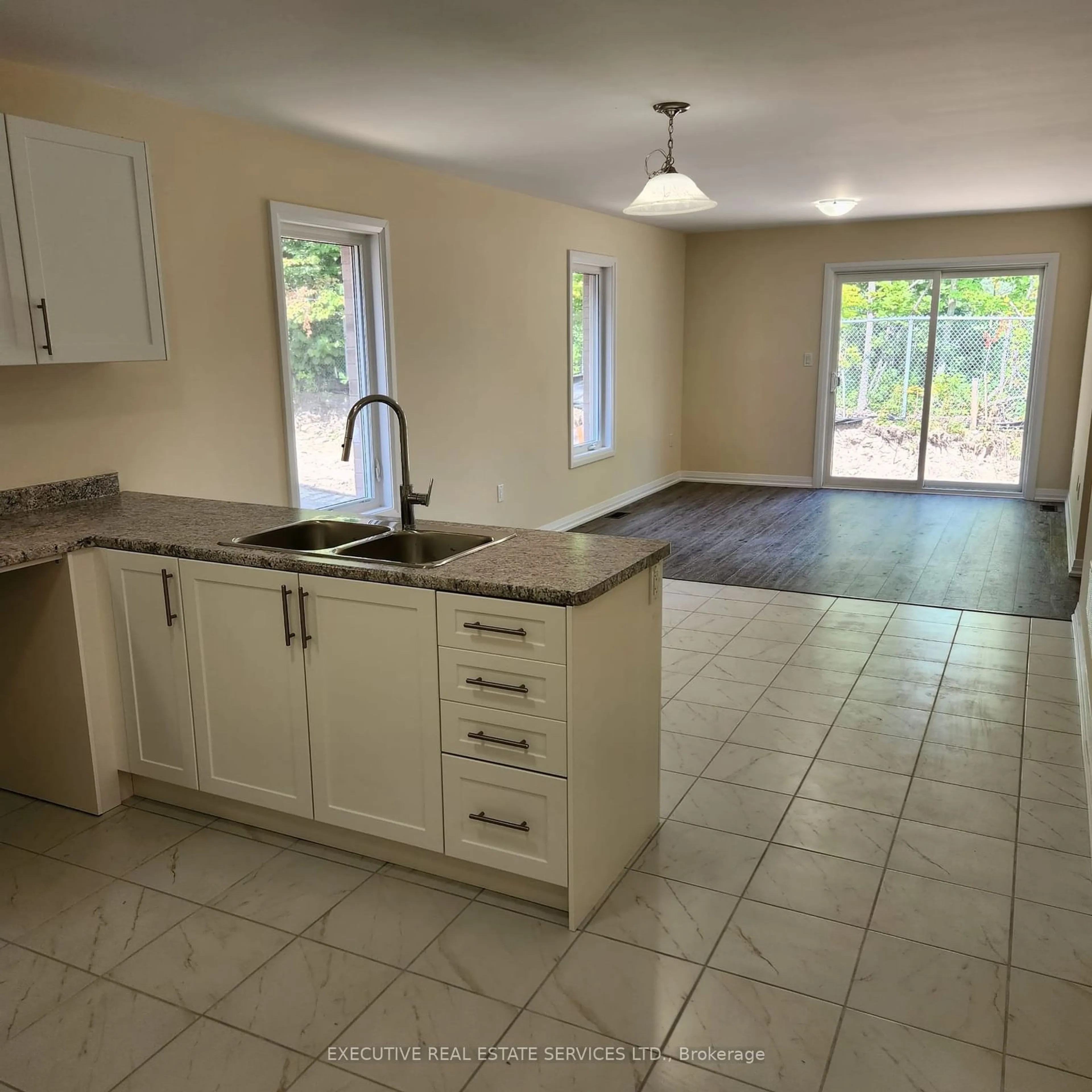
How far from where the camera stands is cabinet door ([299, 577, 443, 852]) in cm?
229

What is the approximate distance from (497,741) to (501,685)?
14 centimetres

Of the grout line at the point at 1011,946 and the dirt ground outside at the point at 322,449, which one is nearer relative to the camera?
the grout line at the point at 1011,946

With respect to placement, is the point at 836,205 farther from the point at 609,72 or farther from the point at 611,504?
the point at 609,72

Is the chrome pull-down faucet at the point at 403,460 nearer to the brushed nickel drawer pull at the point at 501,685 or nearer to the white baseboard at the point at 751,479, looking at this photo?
the brushed nickel drawer pull at the point at 501,685

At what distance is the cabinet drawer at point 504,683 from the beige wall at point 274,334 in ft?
5.92

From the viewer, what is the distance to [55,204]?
2.71 m

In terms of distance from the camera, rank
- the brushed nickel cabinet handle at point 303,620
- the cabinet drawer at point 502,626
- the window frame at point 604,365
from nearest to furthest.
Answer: the cabinet drawer at point 502,626 < the brushed nickel cabinet handle at point 303,620 < the window frame at point 604,365

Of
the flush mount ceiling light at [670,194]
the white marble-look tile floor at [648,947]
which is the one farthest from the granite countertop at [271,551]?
the flush mount ceiling light at [670,194]

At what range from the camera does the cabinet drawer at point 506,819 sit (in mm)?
2189

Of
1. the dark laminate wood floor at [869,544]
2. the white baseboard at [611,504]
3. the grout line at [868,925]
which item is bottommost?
the grout line at [868,925]

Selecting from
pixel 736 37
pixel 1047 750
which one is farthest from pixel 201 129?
pixel 1047 750

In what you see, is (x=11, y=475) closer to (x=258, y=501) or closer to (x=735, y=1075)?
(x=258, y=501)

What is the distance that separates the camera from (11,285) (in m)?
2.63

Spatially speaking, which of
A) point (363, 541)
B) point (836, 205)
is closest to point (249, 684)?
point (363, 541)
